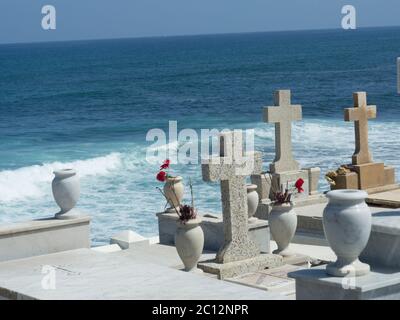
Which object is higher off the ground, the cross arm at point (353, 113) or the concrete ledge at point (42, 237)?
the cross arm at point (353, 113)

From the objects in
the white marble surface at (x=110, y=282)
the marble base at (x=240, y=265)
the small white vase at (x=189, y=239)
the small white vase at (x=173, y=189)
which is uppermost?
the small white vase at (x=173, y=189)

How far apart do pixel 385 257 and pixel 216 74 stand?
77935 mm

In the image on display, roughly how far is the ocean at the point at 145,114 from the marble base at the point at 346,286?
1133cm

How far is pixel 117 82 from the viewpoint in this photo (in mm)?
80250

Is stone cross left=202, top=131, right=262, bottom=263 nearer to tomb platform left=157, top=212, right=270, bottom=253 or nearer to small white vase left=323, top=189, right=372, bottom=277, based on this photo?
tomb platform left=157, top=212, right=270, bottom=253

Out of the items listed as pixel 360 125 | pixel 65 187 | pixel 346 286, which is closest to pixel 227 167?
pixel 65 187

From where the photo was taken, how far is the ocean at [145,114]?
2569cm

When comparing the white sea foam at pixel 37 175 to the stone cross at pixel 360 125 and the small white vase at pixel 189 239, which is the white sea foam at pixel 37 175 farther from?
the small white vase at pixel 189 239

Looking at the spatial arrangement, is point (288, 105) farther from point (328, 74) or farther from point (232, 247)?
point (328, 74)

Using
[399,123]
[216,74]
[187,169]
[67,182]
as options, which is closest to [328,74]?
[216,74]

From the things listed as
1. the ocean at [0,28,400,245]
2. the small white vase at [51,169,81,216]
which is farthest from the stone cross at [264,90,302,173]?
the small white vase at [51,169,81,216]

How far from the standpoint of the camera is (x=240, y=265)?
11406 millimetres

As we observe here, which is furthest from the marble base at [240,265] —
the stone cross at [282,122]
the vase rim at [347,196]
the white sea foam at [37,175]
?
the white sea foam at [37,175]
